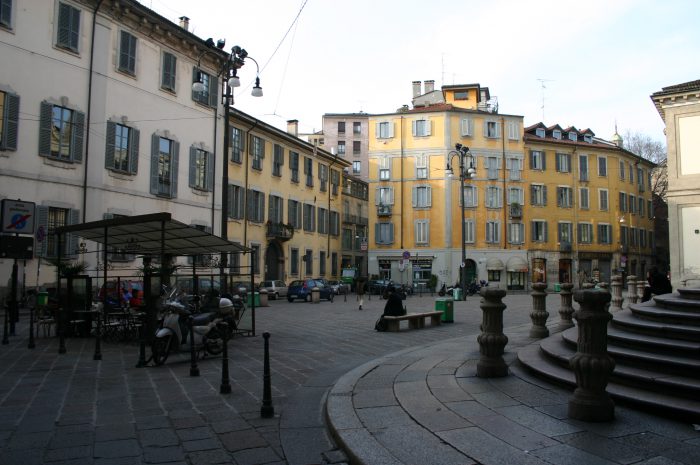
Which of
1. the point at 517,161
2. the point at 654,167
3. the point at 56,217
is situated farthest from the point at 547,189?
the point at 56,217

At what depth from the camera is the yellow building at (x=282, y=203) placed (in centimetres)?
3453

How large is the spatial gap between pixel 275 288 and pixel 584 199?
31.9 metres

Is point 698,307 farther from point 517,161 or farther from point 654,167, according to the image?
point 654,167

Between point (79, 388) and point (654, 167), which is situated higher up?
point (654, 167)

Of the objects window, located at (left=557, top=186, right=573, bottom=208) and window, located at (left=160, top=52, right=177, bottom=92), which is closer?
window, located at (left=160, top=52, right=177, bottom=92)

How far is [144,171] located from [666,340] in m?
23.1

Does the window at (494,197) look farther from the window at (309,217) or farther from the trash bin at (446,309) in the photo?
the trash bin at (446,309)

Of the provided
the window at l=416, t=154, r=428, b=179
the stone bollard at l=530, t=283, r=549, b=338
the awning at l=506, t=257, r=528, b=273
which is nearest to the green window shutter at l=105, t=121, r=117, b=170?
the stone bollard at l=530, t=283, r=549, b=338

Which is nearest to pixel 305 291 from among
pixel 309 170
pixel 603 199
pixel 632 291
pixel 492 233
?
pixel 309 170

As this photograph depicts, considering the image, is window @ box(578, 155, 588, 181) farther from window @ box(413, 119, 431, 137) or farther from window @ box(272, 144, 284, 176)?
window @ box(272, 144, 284, 176)

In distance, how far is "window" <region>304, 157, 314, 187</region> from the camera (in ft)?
140

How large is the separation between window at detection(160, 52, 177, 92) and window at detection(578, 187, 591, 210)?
38777mm

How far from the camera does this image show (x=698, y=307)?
24.7ft

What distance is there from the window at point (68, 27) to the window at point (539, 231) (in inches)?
1553
